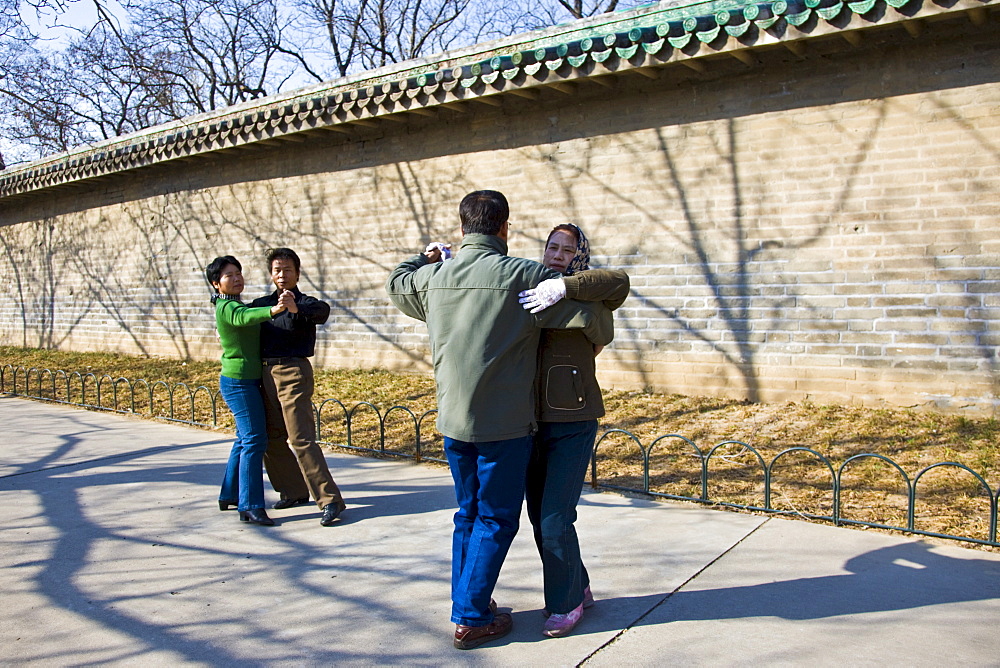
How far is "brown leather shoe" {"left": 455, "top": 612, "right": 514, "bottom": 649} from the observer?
325 centimetres

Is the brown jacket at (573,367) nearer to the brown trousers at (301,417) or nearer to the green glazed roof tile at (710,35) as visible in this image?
the brown trousers at (301,417)

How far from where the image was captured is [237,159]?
12.9 m

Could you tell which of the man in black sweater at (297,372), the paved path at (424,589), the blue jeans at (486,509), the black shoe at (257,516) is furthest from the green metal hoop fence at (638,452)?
the blue jeans at (486,509)

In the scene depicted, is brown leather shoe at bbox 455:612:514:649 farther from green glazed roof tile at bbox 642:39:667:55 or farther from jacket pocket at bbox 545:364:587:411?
green glazed roof tile at bbox 642:39:667:55

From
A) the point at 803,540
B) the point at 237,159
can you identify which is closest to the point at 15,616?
the point at 803,540

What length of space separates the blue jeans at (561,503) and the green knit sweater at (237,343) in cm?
240

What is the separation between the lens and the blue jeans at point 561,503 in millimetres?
3283

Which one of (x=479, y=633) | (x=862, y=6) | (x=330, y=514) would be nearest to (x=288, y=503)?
(x=330, y=514)

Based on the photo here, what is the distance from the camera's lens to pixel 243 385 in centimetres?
505

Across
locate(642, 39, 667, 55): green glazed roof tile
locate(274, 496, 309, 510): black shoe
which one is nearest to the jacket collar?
locate(274, 496, 309, 510): black shoe

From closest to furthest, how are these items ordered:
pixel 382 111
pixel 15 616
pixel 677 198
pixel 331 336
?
pixel 15 616, pixel 677 198, pixel 382 111, pixel 331 336

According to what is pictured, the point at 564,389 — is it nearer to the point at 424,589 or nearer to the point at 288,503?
the point at 424,589

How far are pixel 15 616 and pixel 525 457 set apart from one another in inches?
97.4

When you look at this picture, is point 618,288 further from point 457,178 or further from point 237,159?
point 237,159
